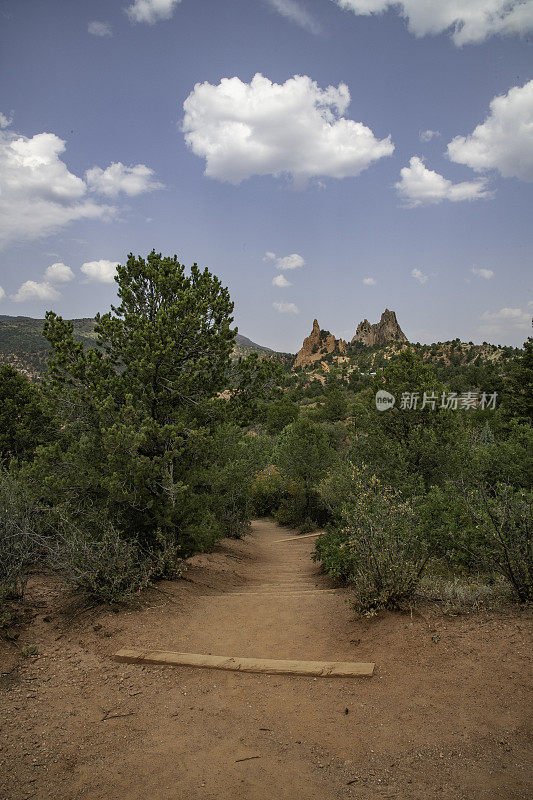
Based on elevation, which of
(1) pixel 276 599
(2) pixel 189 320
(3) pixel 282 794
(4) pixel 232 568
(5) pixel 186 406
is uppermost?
(2) pixel 189 320

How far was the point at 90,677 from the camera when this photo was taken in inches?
173

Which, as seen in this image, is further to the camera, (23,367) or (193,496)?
(23,367)

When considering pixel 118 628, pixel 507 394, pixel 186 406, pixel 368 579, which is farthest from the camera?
pixel 507 394

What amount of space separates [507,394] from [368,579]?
2792 cm

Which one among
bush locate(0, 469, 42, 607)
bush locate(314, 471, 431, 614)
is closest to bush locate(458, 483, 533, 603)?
bush locate(314, 471, 431, 614)

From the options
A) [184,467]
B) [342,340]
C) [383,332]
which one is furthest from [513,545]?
[342,340]

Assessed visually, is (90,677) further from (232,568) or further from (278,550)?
(278,550)

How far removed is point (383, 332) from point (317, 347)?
71.9ft

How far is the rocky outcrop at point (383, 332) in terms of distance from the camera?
12025cm

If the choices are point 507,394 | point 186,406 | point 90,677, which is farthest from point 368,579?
point 507,394

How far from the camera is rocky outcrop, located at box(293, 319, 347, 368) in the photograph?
130 m

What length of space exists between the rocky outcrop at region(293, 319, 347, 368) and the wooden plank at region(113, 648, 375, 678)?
12239cm

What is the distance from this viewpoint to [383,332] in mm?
122875

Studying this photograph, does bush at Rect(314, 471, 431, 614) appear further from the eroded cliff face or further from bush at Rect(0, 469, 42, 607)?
the eroded cliff face
